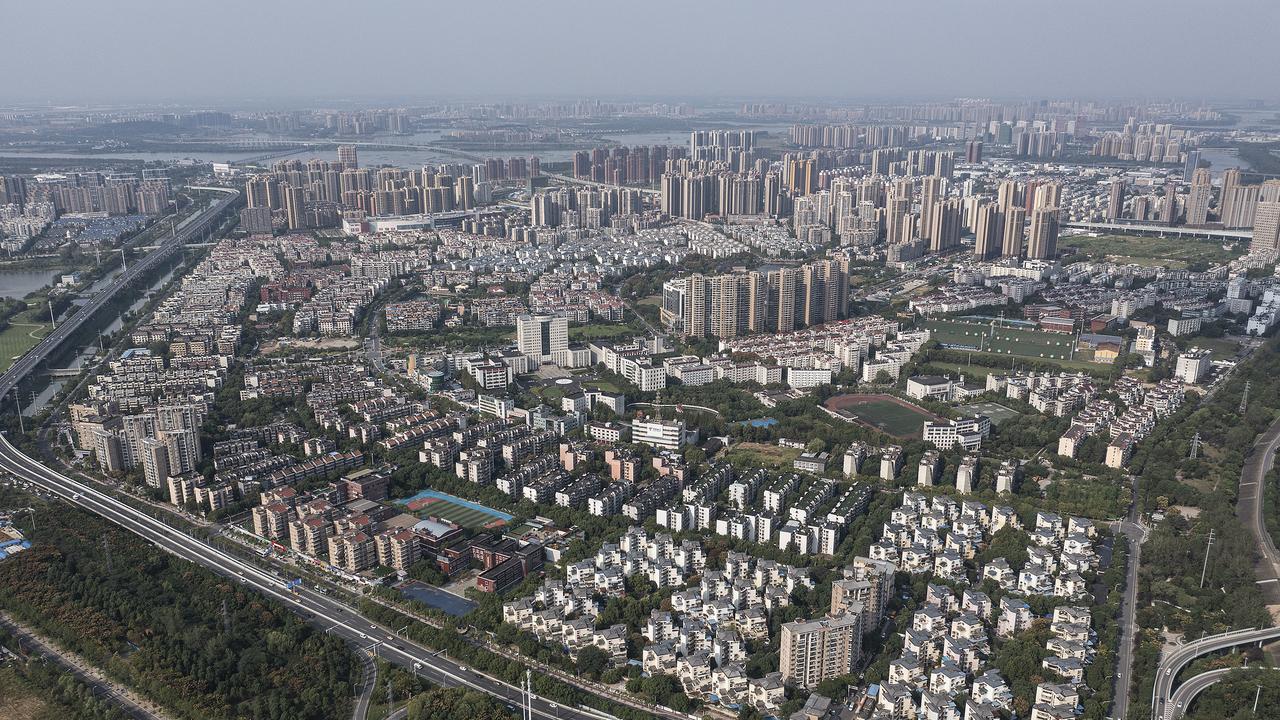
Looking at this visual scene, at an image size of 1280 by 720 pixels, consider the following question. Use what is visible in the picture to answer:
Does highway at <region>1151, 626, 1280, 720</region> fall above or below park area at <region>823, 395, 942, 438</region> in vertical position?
below

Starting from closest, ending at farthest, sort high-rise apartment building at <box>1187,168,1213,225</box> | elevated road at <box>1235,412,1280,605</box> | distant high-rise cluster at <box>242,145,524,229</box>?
elevated road at <box>1235,412,1280,605</box>
high-rise apartment building at <box>1187,168,1213,225</box>
distant high-rise cluster at <box>242,145,524,229</box>

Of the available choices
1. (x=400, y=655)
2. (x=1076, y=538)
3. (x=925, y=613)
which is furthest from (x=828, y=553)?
(x=400, y=655)

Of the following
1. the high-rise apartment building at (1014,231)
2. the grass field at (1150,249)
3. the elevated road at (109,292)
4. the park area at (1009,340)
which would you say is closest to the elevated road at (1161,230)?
the grass field at (1150,249)

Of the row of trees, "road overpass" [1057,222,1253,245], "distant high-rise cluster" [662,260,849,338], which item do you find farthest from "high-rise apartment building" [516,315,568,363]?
"road overpass" [1057,222,1253,245]

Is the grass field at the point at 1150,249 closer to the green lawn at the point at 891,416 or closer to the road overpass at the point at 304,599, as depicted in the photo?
the green lawn at the point at 891,416

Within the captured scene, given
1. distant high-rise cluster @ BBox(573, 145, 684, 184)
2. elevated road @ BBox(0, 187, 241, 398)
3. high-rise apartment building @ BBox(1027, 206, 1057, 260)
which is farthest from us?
distant high-rise cluster @ BBox(573, 145, 684, 184)

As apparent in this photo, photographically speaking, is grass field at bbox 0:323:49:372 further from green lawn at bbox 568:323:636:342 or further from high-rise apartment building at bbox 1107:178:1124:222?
high-rise apartment building at bbox 1107:178:1124:222
